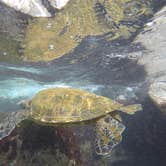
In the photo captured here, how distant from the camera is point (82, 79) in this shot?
18.4 meters

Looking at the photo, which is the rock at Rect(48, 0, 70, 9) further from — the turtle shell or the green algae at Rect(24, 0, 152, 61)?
the turtle shell

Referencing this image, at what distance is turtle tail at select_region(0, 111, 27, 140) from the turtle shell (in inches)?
13.7

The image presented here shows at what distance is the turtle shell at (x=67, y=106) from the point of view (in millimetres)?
6773

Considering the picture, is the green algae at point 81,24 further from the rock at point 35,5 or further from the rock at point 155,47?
the rock at point 155,47

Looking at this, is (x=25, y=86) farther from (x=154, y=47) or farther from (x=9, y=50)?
(x=154, y=47)

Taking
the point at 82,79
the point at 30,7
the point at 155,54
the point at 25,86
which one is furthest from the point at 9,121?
the point at 25,86

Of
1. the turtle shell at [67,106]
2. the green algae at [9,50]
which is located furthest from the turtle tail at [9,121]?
the green algae at [9,50]

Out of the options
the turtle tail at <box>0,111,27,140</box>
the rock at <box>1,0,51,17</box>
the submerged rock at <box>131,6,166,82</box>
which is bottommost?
the submerged rock at <box>131,6,166,82</box>

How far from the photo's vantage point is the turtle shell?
6773 mm

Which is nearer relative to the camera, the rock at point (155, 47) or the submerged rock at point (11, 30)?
the submerged rock at point (11, 30)

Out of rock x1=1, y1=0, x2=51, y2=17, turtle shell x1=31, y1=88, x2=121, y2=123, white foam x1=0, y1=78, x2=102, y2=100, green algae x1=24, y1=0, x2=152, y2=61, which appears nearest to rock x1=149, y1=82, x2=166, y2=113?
green algae x1=24, y1=0, x2=152, y2=61

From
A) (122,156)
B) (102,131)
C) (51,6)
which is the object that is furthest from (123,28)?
(122,156)

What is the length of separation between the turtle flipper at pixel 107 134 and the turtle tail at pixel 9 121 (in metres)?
2.02

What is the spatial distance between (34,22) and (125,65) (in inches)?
270
